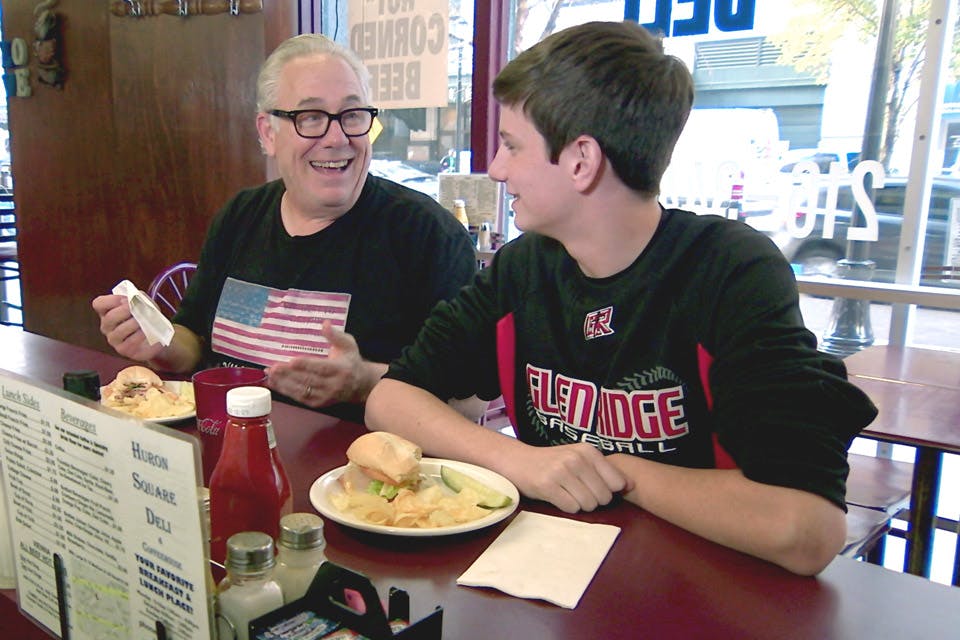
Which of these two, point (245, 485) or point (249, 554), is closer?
point (249, 554)

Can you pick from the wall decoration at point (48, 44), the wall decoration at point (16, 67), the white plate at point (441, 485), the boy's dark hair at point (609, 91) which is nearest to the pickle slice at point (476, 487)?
the white plate at point (441, 485)

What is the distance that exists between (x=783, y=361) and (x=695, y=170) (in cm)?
249


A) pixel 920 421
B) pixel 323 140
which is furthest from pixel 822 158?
pixel 323 140

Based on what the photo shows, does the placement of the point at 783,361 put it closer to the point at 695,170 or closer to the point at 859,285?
the point at 859,285

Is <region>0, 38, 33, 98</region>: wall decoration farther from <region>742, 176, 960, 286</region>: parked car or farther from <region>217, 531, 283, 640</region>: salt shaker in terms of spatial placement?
<region>217, 531, 283, 640</region>: salt shaker

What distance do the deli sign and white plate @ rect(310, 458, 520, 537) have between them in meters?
2.70

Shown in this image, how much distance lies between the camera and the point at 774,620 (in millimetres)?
751

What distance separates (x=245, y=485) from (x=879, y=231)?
297 centimetres

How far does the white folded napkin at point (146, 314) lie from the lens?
4.46ft

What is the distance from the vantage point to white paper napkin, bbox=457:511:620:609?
2.56 feet

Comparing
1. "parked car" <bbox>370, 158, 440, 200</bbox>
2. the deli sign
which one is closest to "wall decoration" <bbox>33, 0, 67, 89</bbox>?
the deli sign

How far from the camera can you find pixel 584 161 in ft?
3.98

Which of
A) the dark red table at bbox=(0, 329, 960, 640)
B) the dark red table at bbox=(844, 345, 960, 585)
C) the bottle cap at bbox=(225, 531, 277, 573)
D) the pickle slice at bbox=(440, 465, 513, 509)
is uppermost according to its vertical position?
the bottle cap at bbox=(225, 531, 277, 573)

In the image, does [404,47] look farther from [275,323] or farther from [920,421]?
[920,421]
